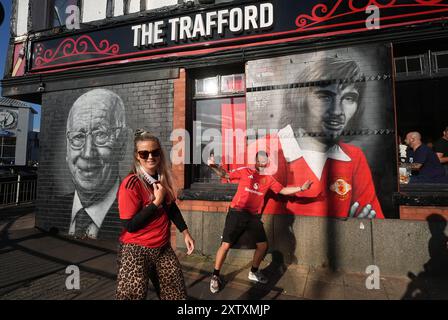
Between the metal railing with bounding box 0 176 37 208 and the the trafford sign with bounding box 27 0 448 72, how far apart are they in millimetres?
5339

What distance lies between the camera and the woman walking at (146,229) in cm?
221

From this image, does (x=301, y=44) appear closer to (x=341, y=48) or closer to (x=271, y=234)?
(x=341, y=48)

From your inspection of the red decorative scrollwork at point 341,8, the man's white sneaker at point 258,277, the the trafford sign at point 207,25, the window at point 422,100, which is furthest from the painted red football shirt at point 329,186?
the the trafford sign at point 207,25

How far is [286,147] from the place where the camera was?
5.16m

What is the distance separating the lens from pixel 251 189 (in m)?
4.24

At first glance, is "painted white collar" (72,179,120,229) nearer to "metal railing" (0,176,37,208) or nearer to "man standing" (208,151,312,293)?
"man standing" (208,151,312,293)

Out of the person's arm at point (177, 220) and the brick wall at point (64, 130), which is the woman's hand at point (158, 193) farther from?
the brick wall at point (64, 130)

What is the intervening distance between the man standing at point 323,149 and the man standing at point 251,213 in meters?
0.81

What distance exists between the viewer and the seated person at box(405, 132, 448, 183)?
15.7 feet

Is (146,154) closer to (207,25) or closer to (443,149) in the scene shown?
(207,25)

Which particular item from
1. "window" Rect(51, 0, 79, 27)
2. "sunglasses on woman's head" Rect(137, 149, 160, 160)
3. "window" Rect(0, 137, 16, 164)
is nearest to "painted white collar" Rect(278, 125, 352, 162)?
"sunglasses on woman's head" Rect(137, 149, 160, 160)

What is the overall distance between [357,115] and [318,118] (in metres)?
0.67

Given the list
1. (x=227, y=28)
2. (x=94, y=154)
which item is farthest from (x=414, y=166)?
(x=94, y=154)

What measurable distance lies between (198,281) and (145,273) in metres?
2.14
